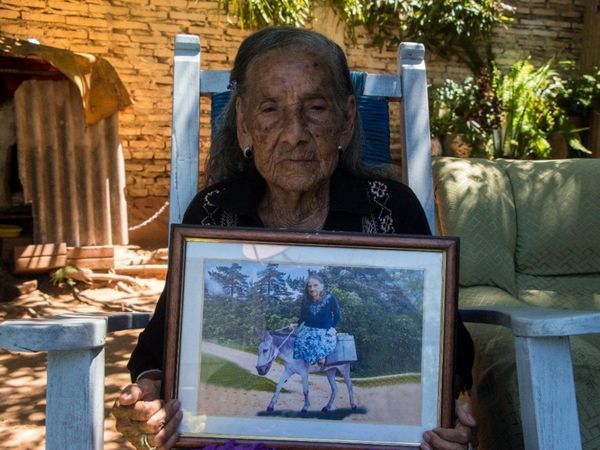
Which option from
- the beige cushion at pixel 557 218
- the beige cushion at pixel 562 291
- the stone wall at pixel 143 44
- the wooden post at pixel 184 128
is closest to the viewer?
the wooden post at pixel 184 128

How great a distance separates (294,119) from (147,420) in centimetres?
90

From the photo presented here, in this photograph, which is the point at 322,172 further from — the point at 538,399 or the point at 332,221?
the point at 538,399

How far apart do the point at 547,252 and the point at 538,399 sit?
187 cm

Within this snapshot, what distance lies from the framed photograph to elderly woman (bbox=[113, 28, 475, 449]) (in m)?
0.24

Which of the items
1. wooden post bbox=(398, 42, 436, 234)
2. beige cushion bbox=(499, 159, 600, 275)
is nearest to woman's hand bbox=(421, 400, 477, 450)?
wooden post bbox=(398, 42, 436, 234)

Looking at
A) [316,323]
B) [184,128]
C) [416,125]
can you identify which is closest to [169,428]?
[316,323]

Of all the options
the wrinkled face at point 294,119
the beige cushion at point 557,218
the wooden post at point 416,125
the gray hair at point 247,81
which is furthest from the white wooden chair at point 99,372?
the beige cushion at point 557,218

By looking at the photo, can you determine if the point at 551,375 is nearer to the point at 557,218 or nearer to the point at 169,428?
the point at 169,428

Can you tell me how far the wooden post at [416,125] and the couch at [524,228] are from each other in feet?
1.98

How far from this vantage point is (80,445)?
4.71 ft

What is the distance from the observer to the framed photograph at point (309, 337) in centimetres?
152

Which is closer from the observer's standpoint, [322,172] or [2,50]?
[322,172]

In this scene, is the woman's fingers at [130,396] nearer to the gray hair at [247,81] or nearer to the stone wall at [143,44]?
the gray hair at [247,81]

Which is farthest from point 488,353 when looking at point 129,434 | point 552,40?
point 552,40
